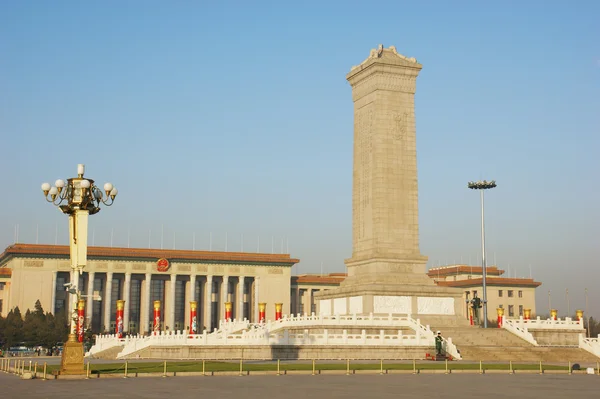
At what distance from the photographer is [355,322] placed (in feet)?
190

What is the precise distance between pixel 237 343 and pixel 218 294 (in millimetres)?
74418

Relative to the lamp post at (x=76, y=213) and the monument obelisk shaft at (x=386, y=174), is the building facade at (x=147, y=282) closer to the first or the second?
the monument obelisk shaft at (x=386, y=174)

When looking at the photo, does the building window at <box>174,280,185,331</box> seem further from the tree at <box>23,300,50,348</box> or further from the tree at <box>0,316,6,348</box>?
the tree at <box>0,316,6,348</box>

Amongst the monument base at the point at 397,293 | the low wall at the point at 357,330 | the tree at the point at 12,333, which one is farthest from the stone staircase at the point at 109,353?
the tree at the point at 12,333

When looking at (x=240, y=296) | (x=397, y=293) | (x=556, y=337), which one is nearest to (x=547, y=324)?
(x=556, y=337)

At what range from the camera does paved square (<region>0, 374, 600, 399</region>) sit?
2472 cm

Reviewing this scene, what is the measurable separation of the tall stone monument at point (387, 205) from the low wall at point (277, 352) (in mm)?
11795

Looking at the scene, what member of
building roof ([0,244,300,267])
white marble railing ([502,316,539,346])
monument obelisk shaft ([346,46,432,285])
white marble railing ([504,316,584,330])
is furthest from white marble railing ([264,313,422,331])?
building roof ([0,244,300,267])

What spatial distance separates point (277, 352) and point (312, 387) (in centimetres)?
2303

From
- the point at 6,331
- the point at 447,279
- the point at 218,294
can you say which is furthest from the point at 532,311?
the point at 6,331

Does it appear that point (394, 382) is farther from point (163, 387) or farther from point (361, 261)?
point (361, 261)

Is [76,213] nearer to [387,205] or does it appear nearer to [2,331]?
[387,205]

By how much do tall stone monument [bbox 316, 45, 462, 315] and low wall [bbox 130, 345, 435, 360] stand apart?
11.8 metres

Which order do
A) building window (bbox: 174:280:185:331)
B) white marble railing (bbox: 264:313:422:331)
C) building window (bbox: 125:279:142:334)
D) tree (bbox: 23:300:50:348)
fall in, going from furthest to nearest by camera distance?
building window (bbox: 174:280:185:331)
building window (bbox: 125:279:142:334)
tree (bbox: 23:300:50:348)
white marble railing (bbox: 264:313:422:331)
